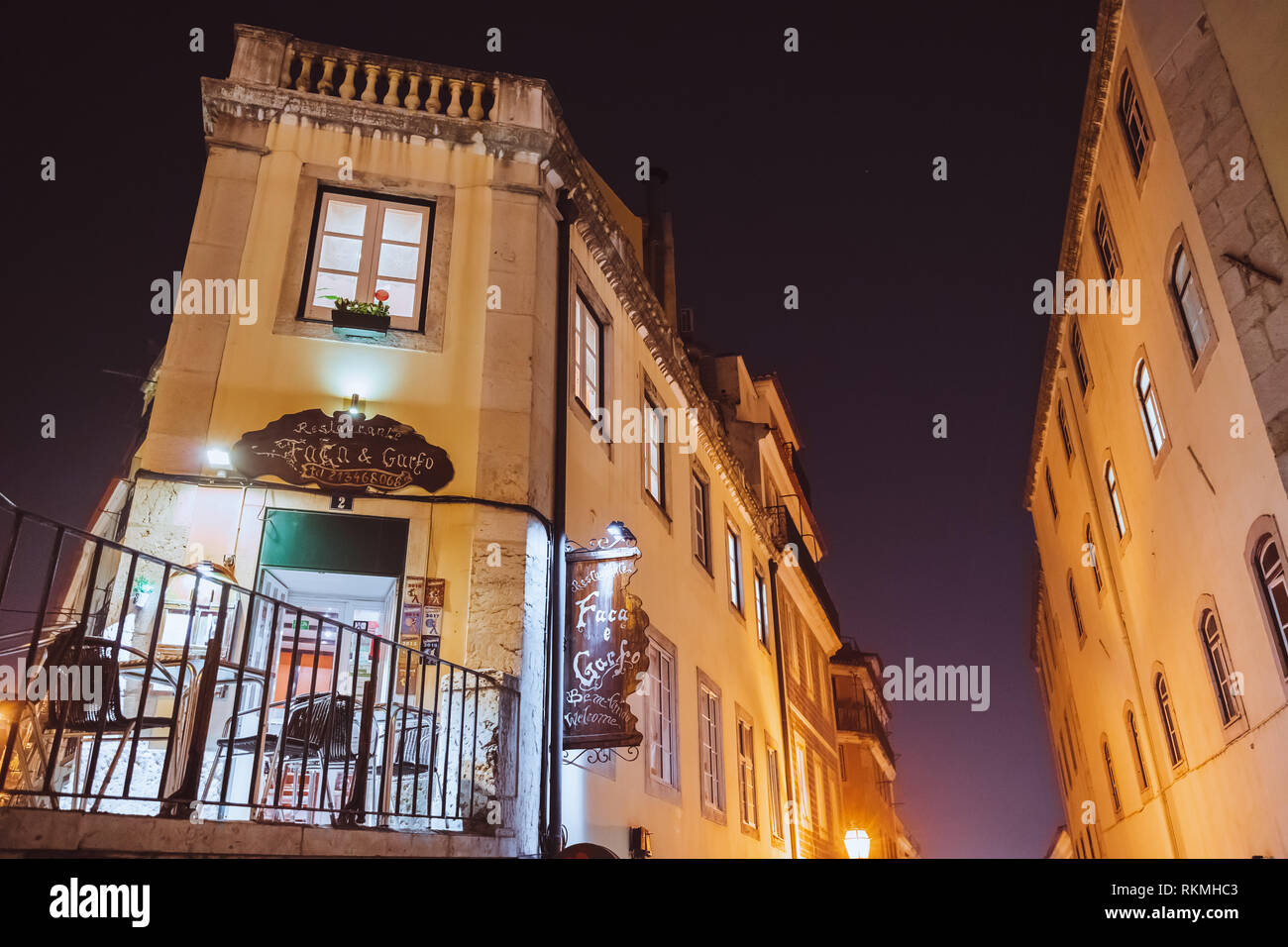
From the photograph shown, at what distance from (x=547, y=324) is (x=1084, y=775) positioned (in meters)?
24.7

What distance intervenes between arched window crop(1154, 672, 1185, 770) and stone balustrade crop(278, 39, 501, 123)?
14.5 metres

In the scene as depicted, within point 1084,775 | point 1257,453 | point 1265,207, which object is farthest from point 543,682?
point 1084,775

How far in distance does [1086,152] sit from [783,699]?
11.1m

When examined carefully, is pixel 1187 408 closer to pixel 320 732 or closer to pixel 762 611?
pixel 762 611

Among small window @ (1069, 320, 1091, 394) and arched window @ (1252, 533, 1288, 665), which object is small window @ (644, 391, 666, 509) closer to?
arched window @ (1252, 533, 1288, 665)

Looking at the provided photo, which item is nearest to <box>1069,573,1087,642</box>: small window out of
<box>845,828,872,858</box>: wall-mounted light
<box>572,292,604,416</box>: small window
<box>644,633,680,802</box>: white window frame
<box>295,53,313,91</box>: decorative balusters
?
<box>845,828,872,858</box>: wall-mounted light

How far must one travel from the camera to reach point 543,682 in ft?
26.5

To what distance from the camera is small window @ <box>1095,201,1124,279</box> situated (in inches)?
587

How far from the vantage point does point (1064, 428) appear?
2198 centimetres

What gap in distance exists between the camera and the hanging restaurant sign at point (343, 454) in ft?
26.5

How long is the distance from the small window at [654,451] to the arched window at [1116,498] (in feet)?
29.7

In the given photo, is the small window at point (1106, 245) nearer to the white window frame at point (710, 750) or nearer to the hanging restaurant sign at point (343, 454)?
the white window frame at point (710, 750)

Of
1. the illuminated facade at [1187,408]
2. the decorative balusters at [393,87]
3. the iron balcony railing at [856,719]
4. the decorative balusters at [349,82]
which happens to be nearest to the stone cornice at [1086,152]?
the illuminated facade at [1187,408]
